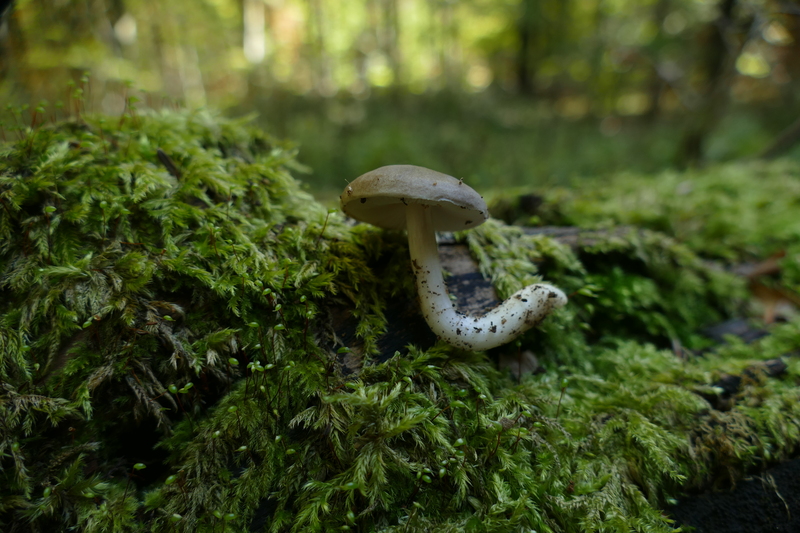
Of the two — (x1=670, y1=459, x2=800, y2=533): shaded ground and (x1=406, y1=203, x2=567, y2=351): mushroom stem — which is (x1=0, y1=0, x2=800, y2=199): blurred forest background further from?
(x1=670, y1=459, x2=800, y2=533): shaded ground

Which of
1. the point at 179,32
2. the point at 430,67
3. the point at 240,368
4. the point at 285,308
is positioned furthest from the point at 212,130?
the point at 430,67

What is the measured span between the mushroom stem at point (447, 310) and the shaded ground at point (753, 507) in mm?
923

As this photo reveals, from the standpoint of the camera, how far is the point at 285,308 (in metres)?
1.68

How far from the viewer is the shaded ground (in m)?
1.42

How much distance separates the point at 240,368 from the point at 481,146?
6235mm

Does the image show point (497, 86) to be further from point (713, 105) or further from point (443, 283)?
point (443, 283)

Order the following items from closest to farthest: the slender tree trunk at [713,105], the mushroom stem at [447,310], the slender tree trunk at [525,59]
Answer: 1. the mushroom stem at [447,310]
2. the slender tree trunk at [713,105]
3. the slender tree trunk at [525,59]

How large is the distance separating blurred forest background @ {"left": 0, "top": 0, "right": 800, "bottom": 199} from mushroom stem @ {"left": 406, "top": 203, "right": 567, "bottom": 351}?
1.82 m

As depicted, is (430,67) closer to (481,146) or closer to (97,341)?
(481,146)

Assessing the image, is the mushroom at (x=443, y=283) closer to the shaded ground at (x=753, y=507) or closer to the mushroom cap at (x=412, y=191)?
the mushroom cap at (x=412, y=191)

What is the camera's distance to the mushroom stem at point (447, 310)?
170cm

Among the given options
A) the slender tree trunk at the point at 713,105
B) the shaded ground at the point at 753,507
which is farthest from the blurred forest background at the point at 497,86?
the shaded ground at the point at 753,507

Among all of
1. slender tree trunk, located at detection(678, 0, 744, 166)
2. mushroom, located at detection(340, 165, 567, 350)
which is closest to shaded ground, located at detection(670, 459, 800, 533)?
mushroom, located at detection(340, 165, 567, 350)

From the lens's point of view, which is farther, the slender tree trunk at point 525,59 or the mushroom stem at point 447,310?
the slender tree trunk at point 525,59
